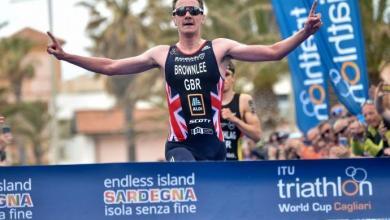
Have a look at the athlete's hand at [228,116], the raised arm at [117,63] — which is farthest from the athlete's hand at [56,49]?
the athlete's hand at [228,116]

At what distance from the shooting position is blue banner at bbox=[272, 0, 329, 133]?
53.3 ft

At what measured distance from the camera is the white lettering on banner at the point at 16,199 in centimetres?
723

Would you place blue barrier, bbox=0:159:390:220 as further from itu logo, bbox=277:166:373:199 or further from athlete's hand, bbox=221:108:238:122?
athlete's hand, bbox=221:108:238:122

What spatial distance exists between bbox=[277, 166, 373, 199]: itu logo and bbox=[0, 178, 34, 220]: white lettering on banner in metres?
1.59

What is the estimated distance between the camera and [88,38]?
46312 millimetres

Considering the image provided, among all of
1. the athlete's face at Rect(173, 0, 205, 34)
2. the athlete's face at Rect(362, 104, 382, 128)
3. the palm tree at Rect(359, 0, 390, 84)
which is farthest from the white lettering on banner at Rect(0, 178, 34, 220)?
the palm tree at Rect(359, 0, 390, 84)

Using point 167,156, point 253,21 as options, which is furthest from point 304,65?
point 253,21

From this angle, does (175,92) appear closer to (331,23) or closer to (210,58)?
(210,58)

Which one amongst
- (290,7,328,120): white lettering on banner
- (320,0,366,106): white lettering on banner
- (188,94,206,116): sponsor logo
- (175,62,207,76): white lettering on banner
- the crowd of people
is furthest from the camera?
(290,7,328,120): white lettering on banner

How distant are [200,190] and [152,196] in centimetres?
31

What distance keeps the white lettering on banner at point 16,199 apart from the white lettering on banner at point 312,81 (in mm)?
9429

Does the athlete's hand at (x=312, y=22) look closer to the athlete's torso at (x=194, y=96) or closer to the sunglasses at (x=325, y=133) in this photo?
the athlete's torso at (x=194, y=96)

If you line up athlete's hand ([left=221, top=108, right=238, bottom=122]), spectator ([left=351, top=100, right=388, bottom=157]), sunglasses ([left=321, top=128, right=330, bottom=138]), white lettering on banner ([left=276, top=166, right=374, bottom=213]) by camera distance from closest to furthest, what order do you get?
white lettering on banner ([left=276, top=166, right=374, bottom=213]), athlete's hand ([left=221, top=108, right=238, bottom=122]), spectator ([left=351, top=100, right=388, bottom=157]), sunglasses ([left=321, top=128, right=330, bottom=138])

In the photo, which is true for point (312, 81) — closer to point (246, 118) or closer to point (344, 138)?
point (344, 138)
